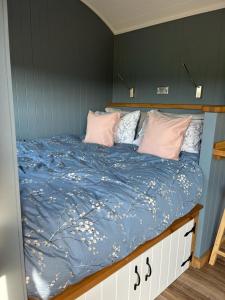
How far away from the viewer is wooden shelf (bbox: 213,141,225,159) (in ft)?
5.07

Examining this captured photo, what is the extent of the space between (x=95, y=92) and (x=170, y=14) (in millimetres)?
1296

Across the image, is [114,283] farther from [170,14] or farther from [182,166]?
[170,14]

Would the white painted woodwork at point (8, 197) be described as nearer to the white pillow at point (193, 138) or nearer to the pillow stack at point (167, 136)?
the pillow stack at point (167, 136)

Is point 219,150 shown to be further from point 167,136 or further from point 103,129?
point 103,129

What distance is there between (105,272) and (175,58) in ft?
7.66

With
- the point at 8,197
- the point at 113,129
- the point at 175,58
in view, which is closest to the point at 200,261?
the point at 113,129

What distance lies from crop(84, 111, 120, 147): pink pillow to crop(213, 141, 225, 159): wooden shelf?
3.33ft

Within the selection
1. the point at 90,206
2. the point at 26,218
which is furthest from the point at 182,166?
the point at 26,218

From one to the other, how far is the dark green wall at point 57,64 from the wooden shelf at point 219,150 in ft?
6.13

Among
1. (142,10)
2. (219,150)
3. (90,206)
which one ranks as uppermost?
(142,10)

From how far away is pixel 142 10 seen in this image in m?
2.54

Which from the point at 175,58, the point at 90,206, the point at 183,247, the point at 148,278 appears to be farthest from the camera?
the point at 175,58

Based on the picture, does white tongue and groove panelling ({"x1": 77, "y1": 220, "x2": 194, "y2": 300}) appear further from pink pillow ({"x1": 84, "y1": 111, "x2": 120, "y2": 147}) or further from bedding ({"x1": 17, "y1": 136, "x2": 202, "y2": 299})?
pink pillow ({"x1": 84, "y1": 111, "x2": 120, "y2": 147})

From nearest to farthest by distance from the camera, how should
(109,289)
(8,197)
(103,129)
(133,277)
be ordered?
1. (8,197)
2. (109,289)
3. (133,277)
4. (103,129)
